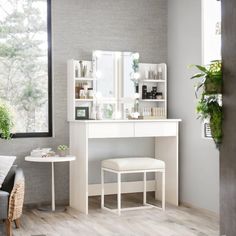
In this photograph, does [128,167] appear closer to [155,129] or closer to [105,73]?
[155,129]

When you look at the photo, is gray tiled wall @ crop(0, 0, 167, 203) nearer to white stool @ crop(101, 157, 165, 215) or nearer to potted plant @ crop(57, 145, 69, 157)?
potted plant @ crop(57, 145, 69, 157)

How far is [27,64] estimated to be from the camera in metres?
6.16

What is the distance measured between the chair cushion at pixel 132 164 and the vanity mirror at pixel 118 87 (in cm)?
63

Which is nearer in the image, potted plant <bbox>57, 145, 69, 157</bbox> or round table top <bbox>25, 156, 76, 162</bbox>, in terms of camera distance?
round table top <bbox>25, 156, 76, 162</bbox>

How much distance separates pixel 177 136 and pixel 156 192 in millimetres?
917

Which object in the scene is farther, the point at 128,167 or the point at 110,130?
the point at 110,130

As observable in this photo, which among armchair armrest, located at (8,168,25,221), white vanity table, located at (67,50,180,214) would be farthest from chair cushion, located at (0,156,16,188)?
white vanity table, located at (67,50,180,214)

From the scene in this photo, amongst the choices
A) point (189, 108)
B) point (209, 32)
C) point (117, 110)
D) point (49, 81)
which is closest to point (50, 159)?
point (49, 81)

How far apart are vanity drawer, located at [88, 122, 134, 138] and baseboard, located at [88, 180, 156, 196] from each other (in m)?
0.88

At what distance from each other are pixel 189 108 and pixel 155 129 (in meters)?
0.50

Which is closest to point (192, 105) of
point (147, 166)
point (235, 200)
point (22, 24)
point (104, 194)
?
point (147, 166)

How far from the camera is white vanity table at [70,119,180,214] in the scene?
583 centimetres

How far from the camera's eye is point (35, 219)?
5.53 meters

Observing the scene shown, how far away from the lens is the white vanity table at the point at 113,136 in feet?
19.1
